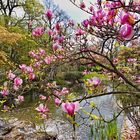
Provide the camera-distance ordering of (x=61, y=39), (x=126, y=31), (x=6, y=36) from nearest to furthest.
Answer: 1. (x=126, y=31)
2. (x=61, y=39)
3. (x=6, y=36)

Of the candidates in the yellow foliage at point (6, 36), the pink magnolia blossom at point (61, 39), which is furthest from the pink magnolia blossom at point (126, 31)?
the yellow foliage at point (6, 36)

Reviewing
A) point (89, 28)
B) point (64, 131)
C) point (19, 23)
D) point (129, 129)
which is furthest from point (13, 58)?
point (89, 28)

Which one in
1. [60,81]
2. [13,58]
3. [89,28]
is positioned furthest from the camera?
[60,81]

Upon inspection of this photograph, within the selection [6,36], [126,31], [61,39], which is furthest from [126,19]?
[6,36]

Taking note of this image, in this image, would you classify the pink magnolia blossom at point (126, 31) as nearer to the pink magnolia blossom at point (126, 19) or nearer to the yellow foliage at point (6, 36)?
the pink magnolia blossom at point (126, 19)

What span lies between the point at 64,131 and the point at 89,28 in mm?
6443

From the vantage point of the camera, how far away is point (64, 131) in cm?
966

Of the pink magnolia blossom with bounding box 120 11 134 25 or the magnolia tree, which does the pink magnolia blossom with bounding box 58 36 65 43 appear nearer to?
the magnolia tree

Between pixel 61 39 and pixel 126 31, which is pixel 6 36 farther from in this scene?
pixel 126 31

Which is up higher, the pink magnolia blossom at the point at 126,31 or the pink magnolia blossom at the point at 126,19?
the pink magnolia blossom at the point at 126,19

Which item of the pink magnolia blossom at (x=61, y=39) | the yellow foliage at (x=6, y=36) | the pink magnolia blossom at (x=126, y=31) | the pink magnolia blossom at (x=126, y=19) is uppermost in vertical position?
the yellow foliage at (x=6, y=36)

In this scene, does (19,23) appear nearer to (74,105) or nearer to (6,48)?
(6,48)

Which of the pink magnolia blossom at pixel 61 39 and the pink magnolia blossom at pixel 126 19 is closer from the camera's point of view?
the pink magnolia blossom at pixel 126 19

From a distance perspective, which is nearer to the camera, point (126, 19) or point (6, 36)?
point (126, 19)
